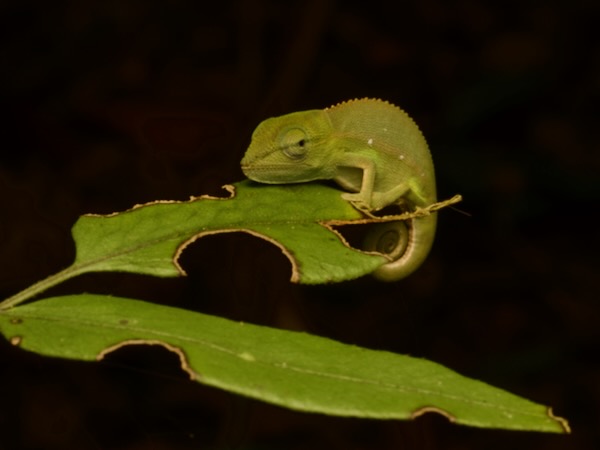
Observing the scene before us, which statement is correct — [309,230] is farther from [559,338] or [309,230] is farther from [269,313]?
[559,338]

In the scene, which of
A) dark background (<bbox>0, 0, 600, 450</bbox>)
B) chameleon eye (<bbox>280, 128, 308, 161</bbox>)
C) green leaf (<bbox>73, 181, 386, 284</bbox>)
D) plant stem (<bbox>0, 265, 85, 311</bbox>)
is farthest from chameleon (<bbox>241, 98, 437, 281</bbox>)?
dark background (<bbox>0, 0, 600, 450</bbox>)

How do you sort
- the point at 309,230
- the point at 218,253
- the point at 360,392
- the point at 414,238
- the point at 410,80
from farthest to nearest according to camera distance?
the point at 410,80
the point at 218,253
the point at 414,238
the point at 309,230
the point at 360,392

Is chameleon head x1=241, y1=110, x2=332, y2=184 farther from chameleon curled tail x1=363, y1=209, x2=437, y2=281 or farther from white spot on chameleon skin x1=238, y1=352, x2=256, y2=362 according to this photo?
white spot on chameleon skin x1=238, y1=352, x2=256, y2=362

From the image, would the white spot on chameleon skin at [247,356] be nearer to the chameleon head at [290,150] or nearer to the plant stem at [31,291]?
the plant stem at [31,291]

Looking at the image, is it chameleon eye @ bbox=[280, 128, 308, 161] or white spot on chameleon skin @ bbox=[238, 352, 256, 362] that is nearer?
white spot on chameleon skin @ bbox=[238, 352, 256, 362]

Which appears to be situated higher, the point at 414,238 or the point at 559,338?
the point at 559,338

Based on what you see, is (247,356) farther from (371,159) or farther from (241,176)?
(241,176)

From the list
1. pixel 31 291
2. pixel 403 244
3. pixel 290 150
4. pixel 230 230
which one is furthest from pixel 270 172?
pixel 31 291

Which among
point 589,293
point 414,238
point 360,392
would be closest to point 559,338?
point 589,293
